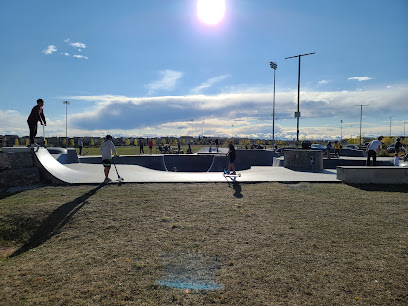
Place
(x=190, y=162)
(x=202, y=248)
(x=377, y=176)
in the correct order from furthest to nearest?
1. (x=190, y=162)
2. (x=377, y=176)
3. (x=202, y=248)

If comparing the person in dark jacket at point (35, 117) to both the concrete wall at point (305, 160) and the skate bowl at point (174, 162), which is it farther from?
the concrete wall at point (305, 160)

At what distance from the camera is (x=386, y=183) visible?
1009 centimetres

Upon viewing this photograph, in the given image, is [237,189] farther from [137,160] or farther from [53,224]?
[137,160]

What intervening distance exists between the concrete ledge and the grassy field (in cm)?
193

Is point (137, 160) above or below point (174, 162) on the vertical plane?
above

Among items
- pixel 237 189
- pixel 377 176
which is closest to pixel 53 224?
pixel 237 189

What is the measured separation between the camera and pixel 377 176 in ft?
33.2

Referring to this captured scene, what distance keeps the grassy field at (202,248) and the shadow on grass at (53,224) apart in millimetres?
26

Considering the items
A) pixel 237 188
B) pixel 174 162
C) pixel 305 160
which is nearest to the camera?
pixel 237 188

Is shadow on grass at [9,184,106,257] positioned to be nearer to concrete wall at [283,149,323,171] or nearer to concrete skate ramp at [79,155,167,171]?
concrete skate ramp at [79,155,167,171]

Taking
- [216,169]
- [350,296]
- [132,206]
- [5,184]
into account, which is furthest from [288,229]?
[216,169]

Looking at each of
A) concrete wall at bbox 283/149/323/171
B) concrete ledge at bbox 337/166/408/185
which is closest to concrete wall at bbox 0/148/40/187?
concrete ledge at bbox 337/166/408/185

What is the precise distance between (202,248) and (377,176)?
8604 mm

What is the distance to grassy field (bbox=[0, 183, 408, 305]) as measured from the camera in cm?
339
